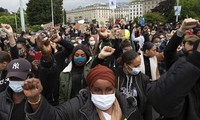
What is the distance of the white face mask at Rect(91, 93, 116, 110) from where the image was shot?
2299 mm

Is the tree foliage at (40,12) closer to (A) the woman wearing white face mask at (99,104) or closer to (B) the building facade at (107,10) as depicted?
(A) the woman wearing white face mask at (99,104)

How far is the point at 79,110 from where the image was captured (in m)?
2.27

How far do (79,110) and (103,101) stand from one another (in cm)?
21

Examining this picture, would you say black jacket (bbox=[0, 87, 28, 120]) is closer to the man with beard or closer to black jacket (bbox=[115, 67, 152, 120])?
black jacket (bbox=[115, 67, 152, 120])

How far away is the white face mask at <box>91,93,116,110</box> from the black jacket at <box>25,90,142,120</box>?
0.14 feet

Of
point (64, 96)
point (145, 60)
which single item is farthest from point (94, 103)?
point (145, 60)

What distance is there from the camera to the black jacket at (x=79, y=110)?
2037 mm

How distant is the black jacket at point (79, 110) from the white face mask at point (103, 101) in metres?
0.04

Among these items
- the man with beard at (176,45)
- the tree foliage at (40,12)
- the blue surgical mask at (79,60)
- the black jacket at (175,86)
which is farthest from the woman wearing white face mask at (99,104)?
the tree foliage at (40,12)

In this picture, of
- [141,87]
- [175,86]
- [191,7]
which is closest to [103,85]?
[175,86]

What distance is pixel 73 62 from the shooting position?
3.99 m

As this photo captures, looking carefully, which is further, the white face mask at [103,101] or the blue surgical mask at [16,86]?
the blue surgical mask at [16,86]

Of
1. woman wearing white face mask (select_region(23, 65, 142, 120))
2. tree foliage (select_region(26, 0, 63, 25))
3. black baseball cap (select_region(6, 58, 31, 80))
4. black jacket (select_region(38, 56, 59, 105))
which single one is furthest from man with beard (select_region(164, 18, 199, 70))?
tree foliage (select_region(26, 0, 63, 25))

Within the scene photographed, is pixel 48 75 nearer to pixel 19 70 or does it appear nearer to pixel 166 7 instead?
pixel 19 70
